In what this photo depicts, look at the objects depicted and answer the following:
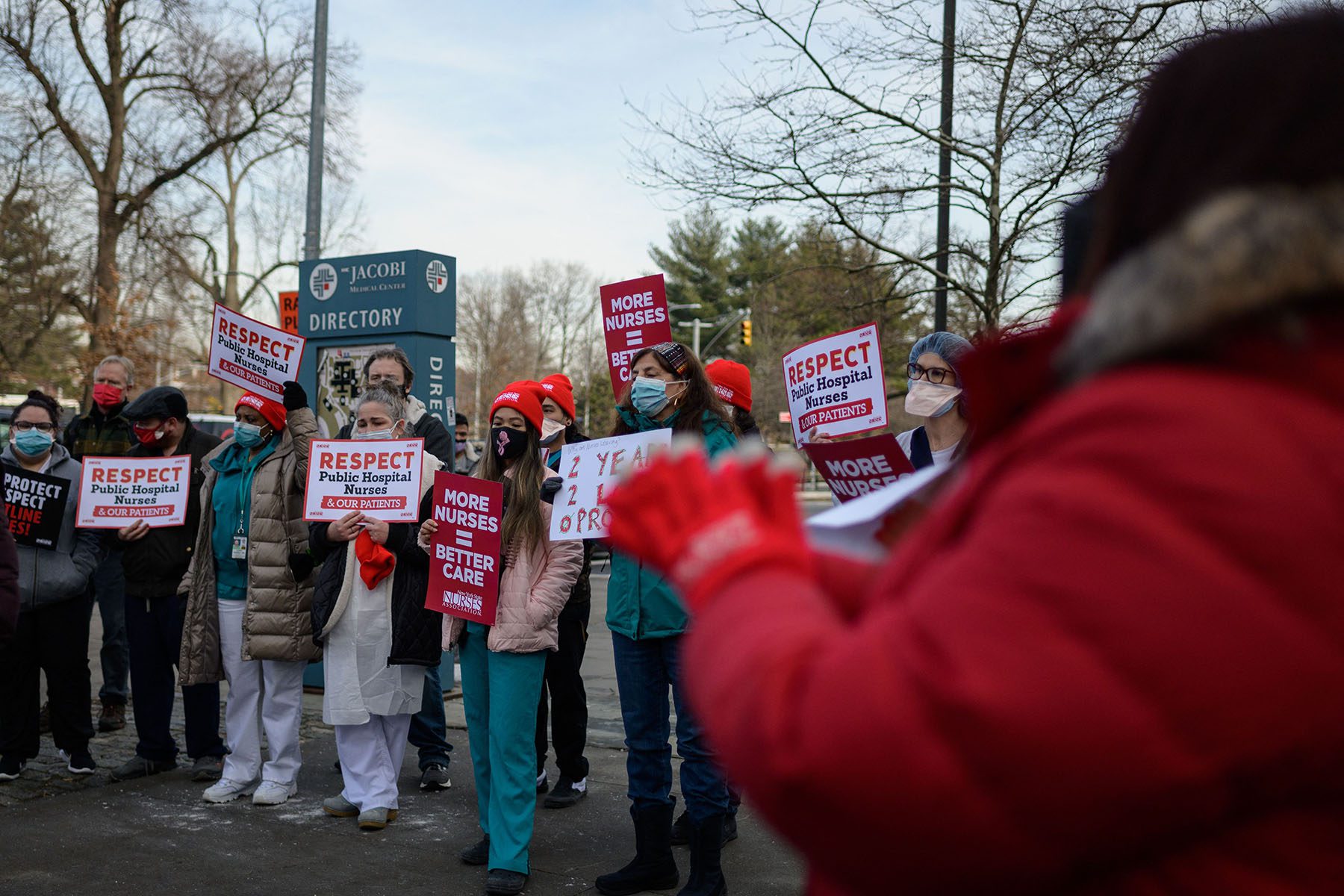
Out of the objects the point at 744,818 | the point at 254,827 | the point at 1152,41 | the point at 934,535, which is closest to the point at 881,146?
the point at 1152,41

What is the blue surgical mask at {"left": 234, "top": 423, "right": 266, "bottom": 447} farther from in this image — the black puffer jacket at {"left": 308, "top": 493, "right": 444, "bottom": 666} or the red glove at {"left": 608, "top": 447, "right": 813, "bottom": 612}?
the red glove at {"left": 608, "top": 447, "right": 813, "bottom": 612}

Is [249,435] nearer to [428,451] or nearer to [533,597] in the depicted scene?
[428,451]

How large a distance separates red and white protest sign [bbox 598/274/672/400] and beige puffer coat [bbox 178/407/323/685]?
1.94m

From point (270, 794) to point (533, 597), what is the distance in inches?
89.6

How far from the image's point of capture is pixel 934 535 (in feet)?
3.58

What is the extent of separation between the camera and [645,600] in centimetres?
515

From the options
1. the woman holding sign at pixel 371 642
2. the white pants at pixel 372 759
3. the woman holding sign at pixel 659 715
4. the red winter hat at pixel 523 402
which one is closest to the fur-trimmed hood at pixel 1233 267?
the woman holding sign at pixel 659 715

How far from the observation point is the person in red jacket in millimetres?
923

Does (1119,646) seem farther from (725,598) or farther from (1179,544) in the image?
(725,598)

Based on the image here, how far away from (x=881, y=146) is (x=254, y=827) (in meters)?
8.46

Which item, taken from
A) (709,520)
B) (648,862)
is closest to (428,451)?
(648,862)

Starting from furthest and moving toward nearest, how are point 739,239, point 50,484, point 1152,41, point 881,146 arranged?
point 739,239
point 881,146
point 1152,41
point 50,484

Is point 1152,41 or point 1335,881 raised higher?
point 1152,41

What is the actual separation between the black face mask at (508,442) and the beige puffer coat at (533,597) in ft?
0.96
